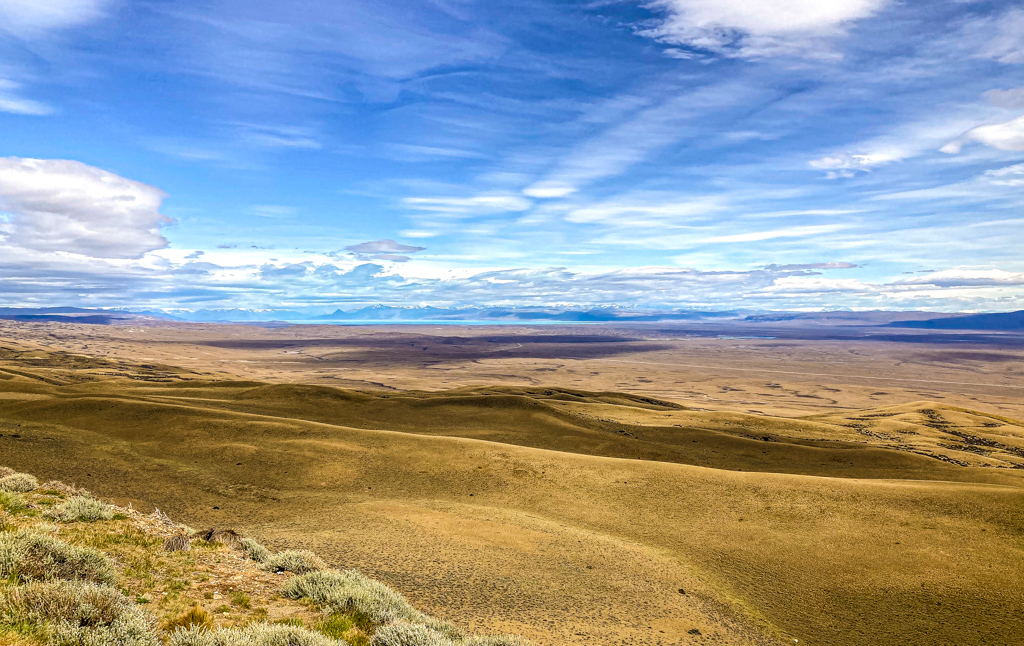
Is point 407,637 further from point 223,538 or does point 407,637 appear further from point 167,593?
point 223,538

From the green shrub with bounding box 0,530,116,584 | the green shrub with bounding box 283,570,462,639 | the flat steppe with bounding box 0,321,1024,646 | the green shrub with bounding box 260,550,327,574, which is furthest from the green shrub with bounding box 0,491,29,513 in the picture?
the green shrub with bounding box 283,570,462,639

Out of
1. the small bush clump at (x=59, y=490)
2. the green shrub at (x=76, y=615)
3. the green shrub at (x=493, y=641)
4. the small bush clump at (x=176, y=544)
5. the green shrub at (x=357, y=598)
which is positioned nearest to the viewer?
the green shrub at (x=76, y=615)

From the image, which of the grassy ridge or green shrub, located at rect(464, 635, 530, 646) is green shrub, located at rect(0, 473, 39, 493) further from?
green shrub, located at rect(464, 635, 530, 646)

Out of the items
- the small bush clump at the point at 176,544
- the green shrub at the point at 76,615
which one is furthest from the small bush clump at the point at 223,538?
the green shrub at the point at 76,615

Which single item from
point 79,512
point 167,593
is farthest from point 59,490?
point 167,593

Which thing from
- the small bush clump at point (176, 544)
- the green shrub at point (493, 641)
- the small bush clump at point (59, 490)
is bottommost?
the green shrub at point (493, 641)

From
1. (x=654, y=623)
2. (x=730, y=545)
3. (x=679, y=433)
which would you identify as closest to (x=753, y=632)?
(x=654, y=623)

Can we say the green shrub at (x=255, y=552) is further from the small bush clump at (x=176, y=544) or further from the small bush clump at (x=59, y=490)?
the small bush clump at (x=59, y=490)
